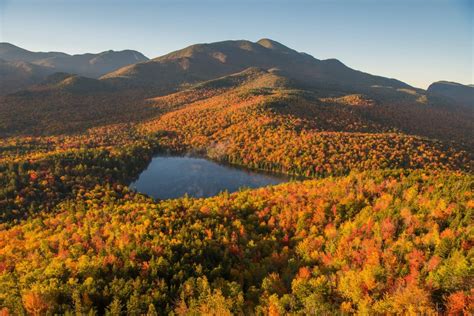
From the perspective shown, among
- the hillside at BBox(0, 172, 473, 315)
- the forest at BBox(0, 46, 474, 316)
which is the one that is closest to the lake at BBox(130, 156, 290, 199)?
the forest at BBox(0, 46, 474, 316)

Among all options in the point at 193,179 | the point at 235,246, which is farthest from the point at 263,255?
the point at 193,179

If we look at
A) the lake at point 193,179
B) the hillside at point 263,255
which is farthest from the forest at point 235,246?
the lake at point 193,179

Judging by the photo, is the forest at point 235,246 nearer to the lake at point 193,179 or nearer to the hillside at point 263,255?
the hillside at point 263,255

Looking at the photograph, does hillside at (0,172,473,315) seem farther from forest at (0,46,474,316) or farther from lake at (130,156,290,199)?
lake at (130,156,290,199)

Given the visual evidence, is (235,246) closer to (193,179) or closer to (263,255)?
(263,255)

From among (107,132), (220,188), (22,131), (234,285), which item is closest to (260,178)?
(220,188)

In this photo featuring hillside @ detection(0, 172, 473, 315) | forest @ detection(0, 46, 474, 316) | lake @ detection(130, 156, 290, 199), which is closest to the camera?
hillside @ detection(0, 172, 473, 315)

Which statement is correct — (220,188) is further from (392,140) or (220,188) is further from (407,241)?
(392,140)

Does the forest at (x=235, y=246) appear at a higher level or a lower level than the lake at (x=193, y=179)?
higher
